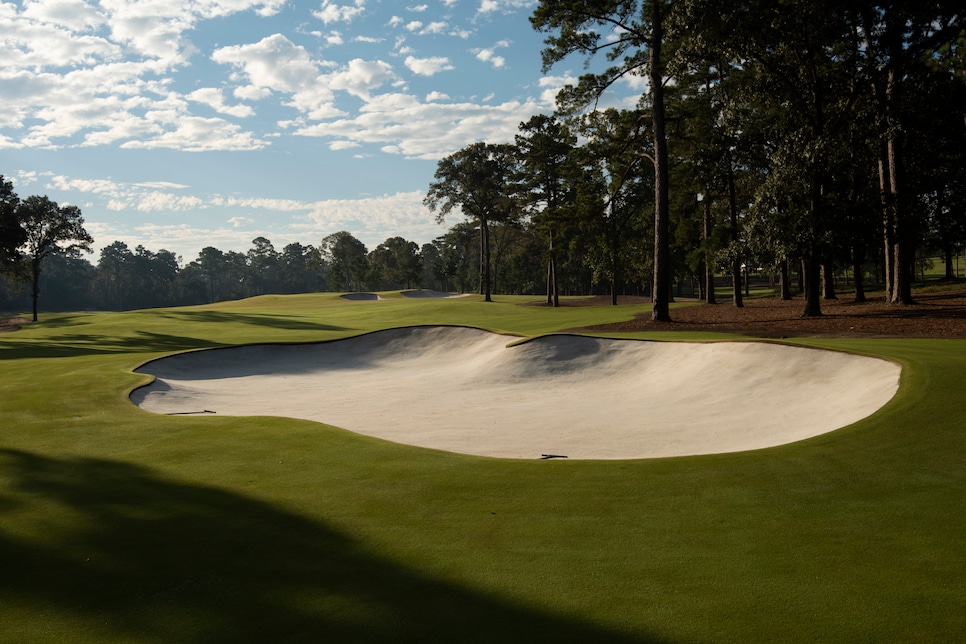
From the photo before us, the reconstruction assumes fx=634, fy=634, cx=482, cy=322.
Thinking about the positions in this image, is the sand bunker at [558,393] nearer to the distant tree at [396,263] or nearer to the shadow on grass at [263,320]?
the shadow on grass at [263,320]

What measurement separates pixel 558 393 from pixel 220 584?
12.1 m

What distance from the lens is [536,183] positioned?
53.1 metres

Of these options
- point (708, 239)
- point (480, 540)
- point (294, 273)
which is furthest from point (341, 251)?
point (480, 540)

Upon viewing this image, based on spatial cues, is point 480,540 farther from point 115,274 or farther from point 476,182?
point 115,274

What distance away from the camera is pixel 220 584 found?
495cm

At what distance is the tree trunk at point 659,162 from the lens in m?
25.6

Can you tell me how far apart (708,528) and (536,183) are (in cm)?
4933

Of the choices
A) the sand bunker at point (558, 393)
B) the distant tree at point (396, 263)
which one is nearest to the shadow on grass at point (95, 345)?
the sand bunker at point (558, 393)

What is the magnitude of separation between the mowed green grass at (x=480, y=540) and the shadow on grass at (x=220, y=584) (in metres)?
0.02

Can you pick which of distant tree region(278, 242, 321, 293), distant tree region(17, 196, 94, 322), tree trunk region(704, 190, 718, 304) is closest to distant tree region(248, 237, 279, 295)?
distant tree region(278, 242, 321, 293)

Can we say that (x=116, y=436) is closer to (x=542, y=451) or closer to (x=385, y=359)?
(x=542, y=451)

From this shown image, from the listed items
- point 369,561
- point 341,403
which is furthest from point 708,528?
point 341,403

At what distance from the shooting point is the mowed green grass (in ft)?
14.0

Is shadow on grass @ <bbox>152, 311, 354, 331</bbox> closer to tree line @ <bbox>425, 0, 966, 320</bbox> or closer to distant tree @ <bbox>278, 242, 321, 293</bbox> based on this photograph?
tree line @ <bbox>425, 0, 966, 320</bbox>
